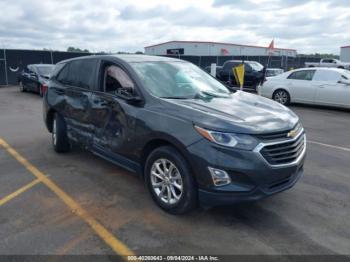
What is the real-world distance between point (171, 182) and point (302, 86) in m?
10.2

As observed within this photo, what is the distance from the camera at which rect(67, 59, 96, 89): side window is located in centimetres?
521

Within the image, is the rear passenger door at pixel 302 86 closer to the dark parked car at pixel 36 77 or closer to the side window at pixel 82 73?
the side window at pixel 82 73

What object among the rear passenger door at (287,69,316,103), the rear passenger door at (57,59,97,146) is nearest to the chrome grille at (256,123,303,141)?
the rear passenger door at (57,59,97,146)

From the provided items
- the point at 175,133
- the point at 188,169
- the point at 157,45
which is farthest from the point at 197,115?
the point at 157,45

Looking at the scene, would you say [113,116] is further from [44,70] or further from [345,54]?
[345,54]

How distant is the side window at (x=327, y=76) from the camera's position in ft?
39.1

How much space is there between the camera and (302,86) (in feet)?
41.5

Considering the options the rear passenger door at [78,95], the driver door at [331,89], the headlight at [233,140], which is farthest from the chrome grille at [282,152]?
the driver door at [331,89]

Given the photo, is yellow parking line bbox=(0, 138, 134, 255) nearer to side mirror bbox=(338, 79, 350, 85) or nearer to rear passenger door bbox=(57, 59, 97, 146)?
rear passenger door bbox=(57, 59, 97, 146)

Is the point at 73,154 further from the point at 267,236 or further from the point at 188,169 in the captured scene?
the point at 267,236

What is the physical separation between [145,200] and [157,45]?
66.3 meters

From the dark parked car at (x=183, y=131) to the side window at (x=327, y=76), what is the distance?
8.22 metres

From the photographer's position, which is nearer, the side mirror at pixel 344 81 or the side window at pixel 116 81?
the side window at pixel 116 81

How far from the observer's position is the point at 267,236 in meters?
3.45
